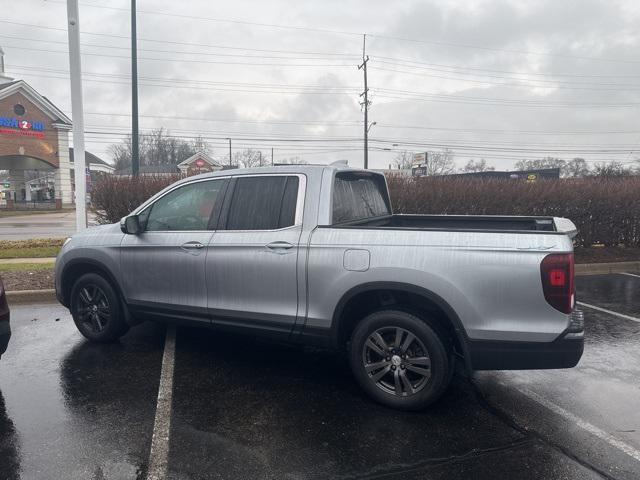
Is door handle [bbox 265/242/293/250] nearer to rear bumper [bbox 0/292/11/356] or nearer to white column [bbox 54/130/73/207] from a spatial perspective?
rear bumper [bbox 0/292/11/356]

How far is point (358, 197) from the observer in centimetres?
462

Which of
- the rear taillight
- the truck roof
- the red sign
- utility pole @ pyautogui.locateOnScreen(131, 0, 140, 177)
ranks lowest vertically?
the rear taillight

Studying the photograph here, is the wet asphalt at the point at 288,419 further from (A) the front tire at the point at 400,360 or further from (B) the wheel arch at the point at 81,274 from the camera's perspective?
(B) the wheel arch at the point at 81,274

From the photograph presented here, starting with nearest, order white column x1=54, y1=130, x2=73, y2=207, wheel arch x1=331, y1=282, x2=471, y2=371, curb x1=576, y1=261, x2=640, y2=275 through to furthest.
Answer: wheel arch x1=331, y1=282, x2=471, y2=371 < curb x1=576, y1=261, x2=640, y2=275 < white column x1=54, y1=130, x2=73, y2=207

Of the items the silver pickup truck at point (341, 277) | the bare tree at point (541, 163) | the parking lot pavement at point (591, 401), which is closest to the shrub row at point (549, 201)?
the parking lot pavement at point (591, 401)

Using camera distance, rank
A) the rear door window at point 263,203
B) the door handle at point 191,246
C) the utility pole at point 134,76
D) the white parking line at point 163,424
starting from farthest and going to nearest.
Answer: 1. the utility pole at point 134,76
2. the door handle at point 191,246
3. the rear door window at point 263,203
4. the white parking line at point 163,424

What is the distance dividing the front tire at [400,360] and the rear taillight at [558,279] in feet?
2.74

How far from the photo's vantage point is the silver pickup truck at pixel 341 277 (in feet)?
10.7

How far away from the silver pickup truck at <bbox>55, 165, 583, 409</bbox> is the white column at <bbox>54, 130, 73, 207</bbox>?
3892 centimetres

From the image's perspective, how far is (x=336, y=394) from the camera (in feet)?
13.0

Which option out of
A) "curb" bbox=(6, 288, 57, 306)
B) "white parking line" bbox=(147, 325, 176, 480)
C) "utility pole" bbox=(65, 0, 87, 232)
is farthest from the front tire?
"utility pole" bbox=(65, 0, 87, 232)

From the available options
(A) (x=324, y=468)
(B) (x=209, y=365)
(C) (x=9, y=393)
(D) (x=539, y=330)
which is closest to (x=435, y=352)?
(D) (x=539, y=330)

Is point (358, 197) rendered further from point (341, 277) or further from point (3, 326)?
point (3, 326)

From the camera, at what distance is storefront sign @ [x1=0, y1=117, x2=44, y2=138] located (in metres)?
35.3
